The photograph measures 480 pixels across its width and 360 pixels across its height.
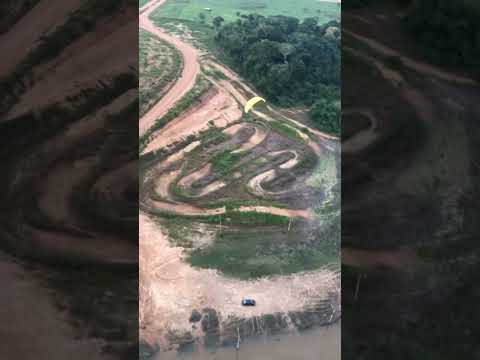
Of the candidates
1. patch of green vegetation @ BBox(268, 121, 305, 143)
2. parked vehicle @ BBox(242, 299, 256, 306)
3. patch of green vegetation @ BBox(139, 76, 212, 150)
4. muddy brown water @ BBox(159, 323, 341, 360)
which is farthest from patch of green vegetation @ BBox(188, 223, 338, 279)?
patch of green vegetation @ BBox(139, 76, 212, 150)

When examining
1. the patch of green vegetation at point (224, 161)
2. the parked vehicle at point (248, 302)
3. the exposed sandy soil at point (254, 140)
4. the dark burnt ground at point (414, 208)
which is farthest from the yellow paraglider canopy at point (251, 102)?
the dark burnt ground at point (414, 208)

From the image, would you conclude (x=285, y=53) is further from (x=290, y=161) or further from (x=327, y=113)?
(x=290, y=161)

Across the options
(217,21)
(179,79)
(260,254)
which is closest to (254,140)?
(179,79)

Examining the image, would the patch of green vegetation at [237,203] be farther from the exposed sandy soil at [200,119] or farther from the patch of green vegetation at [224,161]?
the exposed sandy soil at [200,119]

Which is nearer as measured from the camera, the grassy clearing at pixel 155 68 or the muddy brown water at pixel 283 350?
the muddy brown water at pixel 283 350

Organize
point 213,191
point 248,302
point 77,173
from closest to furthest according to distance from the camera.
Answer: point 77,173 < point 248,302 < point 213,191

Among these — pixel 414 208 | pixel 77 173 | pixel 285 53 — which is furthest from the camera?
pixel 285 53

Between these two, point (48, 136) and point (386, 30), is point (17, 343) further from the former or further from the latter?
point (386, 30)
